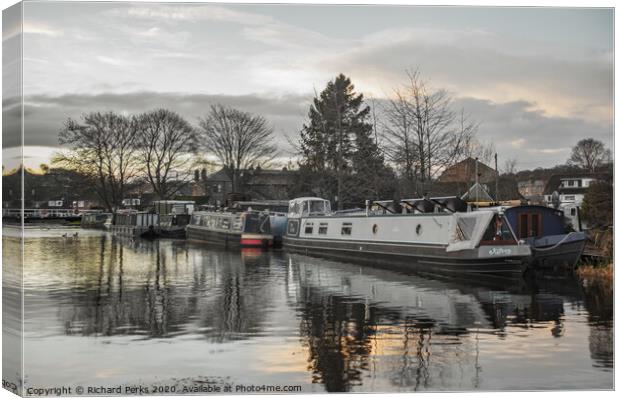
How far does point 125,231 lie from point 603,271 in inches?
1608

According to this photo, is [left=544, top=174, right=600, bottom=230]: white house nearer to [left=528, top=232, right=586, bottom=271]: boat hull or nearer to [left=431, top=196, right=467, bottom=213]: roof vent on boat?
[left=528, top=232, right=586, bottom=271]: boat hull

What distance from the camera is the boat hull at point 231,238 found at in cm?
4106

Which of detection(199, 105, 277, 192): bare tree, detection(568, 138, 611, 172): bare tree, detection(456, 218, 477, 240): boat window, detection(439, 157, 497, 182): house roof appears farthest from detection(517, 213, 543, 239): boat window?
detection(199, 105, 277, 192): bare tree

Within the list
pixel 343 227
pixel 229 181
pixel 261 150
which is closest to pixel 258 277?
pixel 343 227

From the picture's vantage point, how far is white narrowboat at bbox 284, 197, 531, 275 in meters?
22.7

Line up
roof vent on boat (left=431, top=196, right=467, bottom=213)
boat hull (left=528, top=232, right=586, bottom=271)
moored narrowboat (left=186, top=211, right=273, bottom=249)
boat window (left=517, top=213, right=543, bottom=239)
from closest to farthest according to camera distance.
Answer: boat hull (left=528, top=232, right=586, bottom=271) < boat window (left=517, top=213, right=543, bottom=239) < roof vent on boat (left=431, top=196, right=467, bottom=213) < moored narrowboat (left=186, top=211, right=273, bottom=249)

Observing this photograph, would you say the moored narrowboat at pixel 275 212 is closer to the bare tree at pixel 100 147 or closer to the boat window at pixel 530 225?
the bare tree at pixel 100 147

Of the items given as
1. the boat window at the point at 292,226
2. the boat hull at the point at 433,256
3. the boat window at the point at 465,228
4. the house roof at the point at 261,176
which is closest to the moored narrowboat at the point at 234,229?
the boat window at the point at 292,226

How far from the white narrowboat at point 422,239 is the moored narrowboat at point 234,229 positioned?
4458 mm

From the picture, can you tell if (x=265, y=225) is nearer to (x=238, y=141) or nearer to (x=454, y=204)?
(x=238, y=141)

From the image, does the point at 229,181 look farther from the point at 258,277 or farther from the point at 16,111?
the point at 16,111

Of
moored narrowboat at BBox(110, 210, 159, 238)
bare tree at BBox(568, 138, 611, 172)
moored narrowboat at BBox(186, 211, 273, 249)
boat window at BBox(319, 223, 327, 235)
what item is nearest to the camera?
bare tree at BBox(568, 138, 611, 172)

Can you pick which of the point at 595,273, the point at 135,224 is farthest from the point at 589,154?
the point at 135,224

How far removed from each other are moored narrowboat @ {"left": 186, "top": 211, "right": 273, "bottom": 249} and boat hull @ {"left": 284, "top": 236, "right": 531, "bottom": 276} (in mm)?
6982
